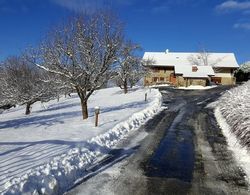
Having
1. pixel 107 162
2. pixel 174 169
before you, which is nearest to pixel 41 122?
pixel 107 162

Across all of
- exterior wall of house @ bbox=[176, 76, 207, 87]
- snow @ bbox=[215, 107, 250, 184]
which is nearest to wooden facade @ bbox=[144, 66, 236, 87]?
exterior wall of house @ bbox=[176, 76, 207, 87]

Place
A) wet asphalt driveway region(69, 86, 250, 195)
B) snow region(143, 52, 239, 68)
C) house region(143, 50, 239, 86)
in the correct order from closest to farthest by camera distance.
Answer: wet asphalt driveway region(69, 86, 250, 195), house region(143, 50, 239, 86), snow region(143, 52, 239, 68)

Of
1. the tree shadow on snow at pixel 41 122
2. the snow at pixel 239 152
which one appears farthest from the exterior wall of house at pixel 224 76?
the snow at pixel 239 152

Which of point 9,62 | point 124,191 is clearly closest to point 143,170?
point 124,191

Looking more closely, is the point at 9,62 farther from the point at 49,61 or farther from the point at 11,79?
the point at 49,61

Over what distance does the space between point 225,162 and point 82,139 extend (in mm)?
5393

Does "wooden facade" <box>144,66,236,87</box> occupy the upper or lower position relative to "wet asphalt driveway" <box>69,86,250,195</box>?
upper

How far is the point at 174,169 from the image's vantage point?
997 centimetres

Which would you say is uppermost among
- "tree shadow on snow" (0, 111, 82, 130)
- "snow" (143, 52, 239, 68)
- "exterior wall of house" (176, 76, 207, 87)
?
"snow" (143, 52, 239, 68)

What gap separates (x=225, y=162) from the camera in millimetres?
11016

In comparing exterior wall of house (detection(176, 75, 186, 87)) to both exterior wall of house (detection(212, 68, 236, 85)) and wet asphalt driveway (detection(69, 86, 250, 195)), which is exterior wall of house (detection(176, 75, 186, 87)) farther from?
wet asphalt driveway (detection(69, 86, 250, 195))

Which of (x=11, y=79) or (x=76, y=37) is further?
(x=11, y=79)

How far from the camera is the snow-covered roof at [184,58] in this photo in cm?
7931

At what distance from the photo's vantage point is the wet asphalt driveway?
26.8 feet
